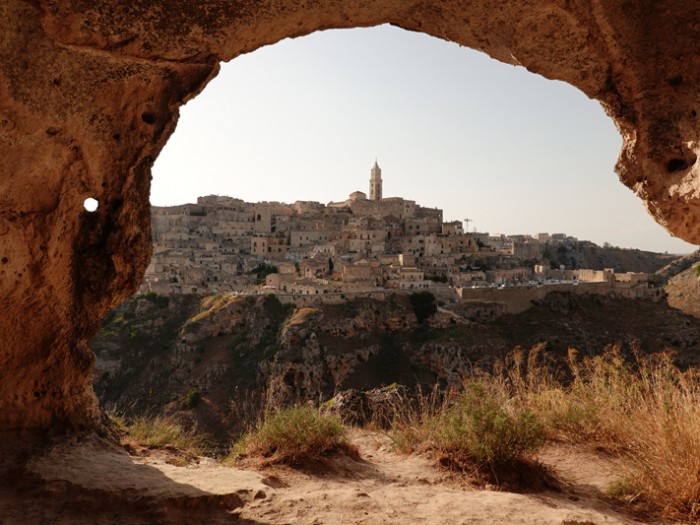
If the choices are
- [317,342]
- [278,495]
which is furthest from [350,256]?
[278,495]

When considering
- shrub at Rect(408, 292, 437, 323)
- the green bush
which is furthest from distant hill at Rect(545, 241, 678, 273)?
the green bush

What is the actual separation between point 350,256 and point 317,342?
2139 cm

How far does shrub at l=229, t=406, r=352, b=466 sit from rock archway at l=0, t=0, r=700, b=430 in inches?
61.3

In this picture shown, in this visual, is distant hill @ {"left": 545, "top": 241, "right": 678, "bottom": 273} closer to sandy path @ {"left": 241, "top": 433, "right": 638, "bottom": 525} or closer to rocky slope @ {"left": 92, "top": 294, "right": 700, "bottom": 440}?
rocky slope @ {"left": 92, "top": 294, "right": 700, "bottom": 440}

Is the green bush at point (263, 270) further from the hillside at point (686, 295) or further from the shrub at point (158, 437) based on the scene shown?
the shrub at point (158, 437)

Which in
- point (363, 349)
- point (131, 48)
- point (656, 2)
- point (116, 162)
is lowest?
point (363, 349)

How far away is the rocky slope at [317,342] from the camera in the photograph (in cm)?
3416

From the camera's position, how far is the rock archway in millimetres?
3436

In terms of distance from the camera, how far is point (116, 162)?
13.6 ft

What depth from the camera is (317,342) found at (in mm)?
35906

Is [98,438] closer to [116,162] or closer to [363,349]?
[116,162]

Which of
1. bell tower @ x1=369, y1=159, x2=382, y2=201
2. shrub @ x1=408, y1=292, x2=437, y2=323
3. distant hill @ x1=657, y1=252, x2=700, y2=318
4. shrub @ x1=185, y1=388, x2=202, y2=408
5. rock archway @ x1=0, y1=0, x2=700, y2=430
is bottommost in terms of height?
shrub @ x1=185, y1=388, x2=202, y2=408

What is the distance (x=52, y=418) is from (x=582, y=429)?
188 inches

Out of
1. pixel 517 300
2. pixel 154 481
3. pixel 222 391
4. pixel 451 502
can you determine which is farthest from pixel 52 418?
pixel 517 300
